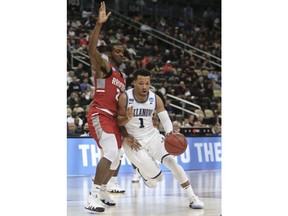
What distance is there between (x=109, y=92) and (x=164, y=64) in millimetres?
13568

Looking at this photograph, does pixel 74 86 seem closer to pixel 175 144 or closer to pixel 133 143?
pixel 133 143

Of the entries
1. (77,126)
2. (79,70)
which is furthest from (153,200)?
(79,70)

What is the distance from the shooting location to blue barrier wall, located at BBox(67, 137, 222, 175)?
12945mm

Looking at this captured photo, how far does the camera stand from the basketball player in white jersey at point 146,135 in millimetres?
6660

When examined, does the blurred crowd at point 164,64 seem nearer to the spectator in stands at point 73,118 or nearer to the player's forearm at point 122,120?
the spectator in stands at point 73,118

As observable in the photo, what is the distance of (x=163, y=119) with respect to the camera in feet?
22.4

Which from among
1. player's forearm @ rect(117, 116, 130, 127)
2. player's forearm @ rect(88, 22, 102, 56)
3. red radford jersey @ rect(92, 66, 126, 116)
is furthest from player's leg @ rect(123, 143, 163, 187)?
player's forearm @ rect(88, 22, 102, 56)

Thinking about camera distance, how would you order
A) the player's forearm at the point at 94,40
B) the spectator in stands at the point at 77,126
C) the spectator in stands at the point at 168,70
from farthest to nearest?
1. the spectator in stands at the point at 168,70
2. the spectator in stands at the point at 77,126
3. the player's forearm at the point at 94,40

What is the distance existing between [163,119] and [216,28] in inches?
719

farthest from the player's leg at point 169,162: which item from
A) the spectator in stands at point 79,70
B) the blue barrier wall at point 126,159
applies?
the spectator in stands at point 79,70

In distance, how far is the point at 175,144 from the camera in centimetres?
638

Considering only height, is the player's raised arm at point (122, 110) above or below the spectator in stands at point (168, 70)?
below

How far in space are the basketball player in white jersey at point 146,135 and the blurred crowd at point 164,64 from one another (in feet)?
22.4
